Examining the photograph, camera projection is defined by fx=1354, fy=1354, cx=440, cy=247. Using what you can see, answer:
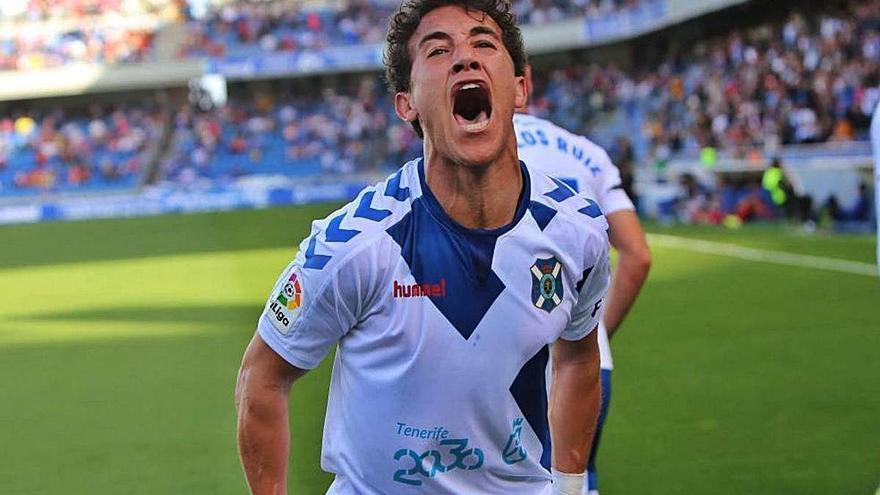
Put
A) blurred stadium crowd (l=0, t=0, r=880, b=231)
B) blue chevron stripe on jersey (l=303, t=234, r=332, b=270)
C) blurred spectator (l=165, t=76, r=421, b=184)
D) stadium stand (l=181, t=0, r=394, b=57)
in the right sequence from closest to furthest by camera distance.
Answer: blue chevron stripe on jersey (l=303, t=234, r=332, b=270) → blurred stadium crowd (l=0, t=0, r=880, b=231) → blurred spectator (l=165, t=76, r=421, b=184) → stadium stand (l=181, t=0, r=394, b=57)

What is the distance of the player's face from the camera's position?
118 inches

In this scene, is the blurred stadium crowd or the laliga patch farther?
the blurred stadium crowd

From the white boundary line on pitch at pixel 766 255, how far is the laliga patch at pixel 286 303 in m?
14.1

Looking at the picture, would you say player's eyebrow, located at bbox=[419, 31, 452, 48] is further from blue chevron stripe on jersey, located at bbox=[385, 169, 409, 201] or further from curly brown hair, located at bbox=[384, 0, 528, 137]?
blue chevron stripe on jersey, located at bbox=[385, 169, 409, 201]

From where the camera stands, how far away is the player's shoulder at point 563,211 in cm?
316

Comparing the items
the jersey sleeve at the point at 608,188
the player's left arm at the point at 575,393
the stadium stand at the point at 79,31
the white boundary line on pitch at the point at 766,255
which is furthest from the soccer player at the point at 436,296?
the stadium stand at the point at 79,31

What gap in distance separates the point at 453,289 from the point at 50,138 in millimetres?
54081

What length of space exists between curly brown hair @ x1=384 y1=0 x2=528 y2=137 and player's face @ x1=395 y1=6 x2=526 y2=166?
2cm

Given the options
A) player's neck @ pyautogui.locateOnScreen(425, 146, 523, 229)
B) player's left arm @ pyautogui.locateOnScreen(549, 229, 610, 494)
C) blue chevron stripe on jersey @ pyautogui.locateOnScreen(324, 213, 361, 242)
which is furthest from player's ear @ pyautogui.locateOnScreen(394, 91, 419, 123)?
player's left arm @ pyautogui.locateOnScreen(549, 229, 610, 494)

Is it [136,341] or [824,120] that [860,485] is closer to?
[136,341]

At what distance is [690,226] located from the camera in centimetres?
2677

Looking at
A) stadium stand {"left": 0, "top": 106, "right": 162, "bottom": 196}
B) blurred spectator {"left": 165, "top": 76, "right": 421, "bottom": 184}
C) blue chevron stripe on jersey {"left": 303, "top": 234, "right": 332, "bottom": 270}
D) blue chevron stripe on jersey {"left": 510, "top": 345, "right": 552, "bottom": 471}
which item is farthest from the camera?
stadium stand {"left": 0, "top": 106, "right": 162, "bottom": 196}

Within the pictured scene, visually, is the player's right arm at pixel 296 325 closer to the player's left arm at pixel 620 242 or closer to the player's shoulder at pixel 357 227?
the player's shoulder at pixel 357 227

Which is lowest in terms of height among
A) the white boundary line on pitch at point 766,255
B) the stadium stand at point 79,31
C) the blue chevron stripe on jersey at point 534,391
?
the stadium stand at point 79,31
